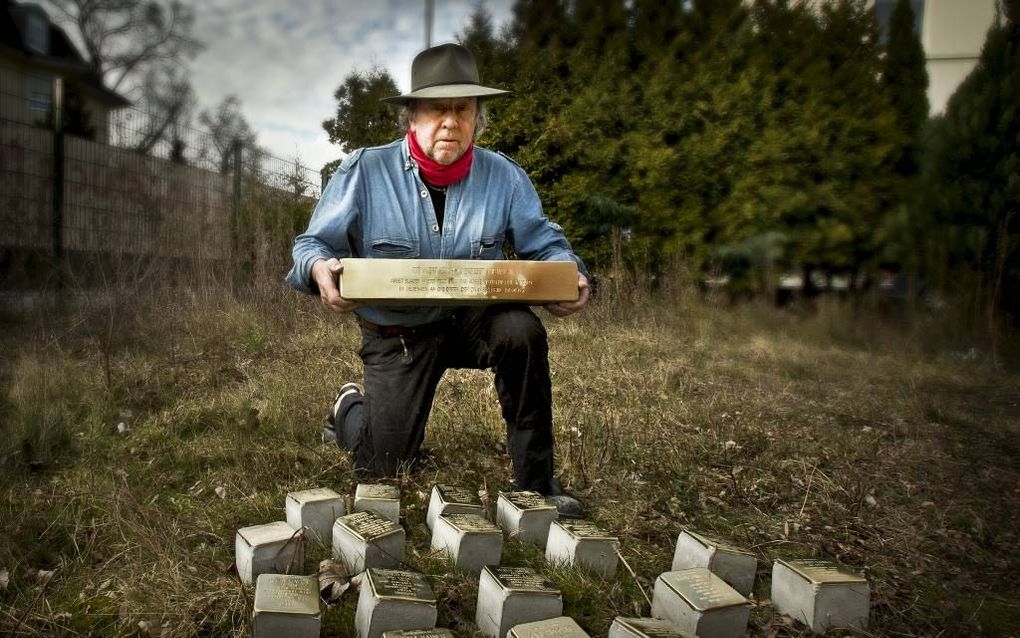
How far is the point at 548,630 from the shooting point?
1.29m

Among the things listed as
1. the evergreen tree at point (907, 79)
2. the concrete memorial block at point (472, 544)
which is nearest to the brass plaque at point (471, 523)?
the concrete memorial block at point (472, 544)

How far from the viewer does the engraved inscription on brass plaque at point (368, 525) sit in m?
1.64

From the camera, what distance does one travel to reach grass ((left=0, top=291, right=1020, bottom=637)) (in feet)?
5.30

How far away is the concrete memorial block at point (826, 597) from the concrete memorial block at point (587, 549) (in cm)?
42

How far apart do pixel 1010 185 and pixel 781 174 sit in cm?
178

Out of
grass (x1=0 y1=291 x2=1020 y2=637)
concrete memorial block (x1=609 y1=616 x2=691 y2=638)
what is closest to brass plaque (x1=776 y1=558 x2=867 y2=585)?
grass (x1=0 y1=291 x2=1020 y2=637)

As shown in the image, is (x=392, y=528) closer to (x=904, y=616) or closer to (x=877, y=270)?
(x=904, y=616)

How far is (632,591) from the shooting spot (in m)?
1.68

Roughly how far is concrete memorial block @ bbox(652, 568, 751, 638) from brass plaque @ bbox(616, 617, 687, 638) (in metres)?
0.05

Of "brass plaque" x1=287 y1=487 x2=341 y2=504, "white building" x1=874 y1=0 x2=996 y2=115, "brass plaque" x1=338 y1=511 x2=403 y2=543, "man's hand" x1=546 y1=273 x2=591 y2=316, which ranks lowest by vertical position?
Result: "brass plaque" x1=338 y1=511 x2=403 y2=543

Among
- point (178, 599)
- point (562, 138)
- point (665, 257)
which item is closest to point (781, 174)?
point (665, 257)

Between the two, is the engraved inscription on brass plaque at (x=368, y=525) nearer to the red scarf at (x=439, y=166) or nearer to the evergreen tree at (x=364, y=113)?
the red scarf at (x=439, y=166)

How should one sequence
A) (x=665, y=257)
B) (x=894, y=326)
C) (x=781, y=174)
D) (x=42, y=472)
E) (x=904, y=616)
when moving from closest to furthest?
(x=904, y=616) → (x=42, y=472) → (x=894, y=326) → (x=781, y=174) → (x=665, y=257)

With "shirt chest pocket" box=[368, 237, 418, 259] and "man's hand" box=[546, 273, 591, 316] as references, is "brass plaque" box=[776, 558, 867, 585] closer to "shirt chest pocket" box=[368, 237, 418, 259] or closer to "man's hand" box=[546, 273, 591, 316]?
"man's hand" box=[546, 273, 591, 316]
